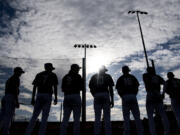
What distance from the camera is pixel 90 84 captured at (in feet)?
16.5

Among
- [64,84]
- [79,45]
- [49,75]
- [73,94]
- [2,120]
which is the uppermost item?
[79,45]

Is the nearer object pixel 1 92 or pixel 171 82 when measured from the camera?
pixel 171 82

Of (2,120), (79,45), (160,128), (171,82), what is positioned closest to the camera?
(2,120)

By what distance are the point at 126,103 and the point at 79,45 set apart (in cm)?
1948

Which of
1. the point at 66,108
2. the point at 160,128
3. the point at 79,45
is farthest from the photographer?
the point at 79,45

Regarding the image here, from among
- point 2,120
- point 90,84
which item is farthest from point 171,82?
point 2,120

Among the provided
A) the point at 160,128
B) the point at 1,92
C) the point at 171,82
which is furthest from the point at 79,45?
the point at 171,82

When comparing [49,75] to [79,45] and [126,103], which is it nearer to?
[126,103]

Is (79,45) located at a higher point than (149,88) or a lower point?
higher

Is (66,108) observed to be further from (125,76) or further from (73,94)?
(125,76)

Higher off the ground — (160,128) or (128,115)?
(128,115)

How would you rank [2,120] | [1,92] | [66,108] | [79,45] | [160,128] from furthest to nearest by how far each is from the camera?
[79,45] → [1,92] → [160,128] → [2,120] → [66,108]

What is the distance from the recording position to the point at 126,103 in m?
4.61

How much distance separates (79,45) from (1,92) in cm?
1441
